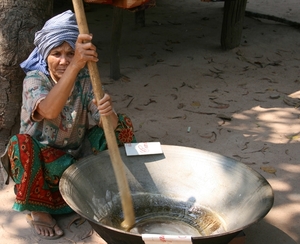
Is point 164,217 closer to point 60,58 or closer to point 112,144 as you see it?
point 112,144

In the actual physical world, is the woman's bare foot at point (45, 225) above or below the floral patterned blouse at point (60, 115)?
below

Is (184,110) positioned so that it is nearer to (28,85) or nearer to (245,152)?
(245,152)

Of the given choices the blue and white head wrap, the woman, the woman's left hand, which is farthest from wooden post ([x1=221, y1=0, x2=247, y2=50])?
the woman's left hand

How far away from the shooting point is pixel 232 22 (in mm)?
5125

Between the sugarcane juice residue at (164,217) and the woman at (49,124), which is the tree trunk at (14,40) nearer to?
the woman at (49,124)

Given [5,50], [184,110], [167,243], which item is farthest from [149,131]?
[167,243]

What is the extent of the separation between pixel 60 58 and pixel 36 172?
563 millimetres

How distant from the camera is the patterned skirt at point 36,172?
231 cm

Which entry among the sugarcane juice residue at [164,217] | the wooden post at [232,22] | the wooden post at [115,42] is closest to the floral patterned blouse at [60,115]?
the sugarcane juice residue at [164,217]

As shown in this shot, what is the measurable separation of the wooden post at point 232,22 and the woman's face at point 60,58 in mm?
3107

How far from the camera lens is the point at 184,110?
3877mm

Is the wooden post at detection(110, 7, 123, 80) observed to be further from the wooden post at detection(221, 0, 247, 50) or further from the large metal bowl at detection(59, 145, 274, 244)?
the large metal bowl at detection(59, 145, 274, 244)

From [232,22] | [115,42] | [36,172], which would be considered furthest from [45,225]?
[232,22]

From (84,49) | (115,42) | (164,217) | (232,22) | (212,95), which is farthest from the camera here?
(232,22)
